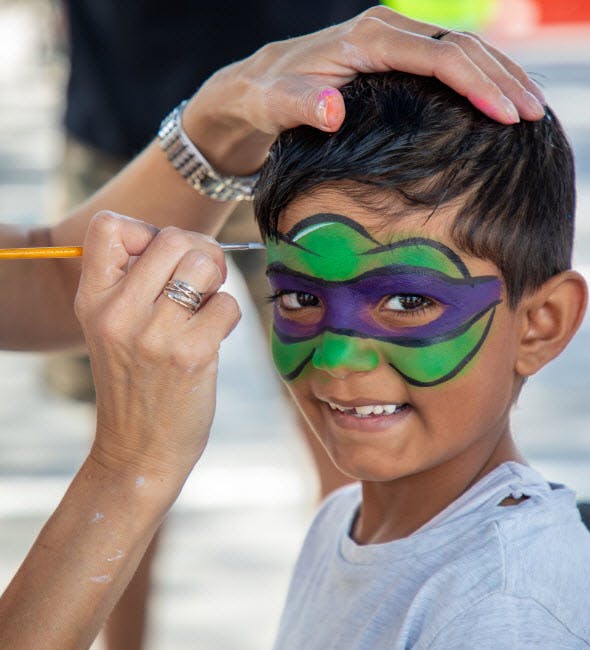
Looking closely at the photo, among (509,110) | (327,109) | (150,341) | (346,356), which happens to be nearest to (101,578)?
(150,341)

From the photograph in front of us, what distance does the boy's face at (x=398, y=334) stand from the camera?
1.52 meters

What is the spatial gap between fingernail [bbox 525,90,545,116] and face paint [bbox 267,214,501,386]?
0.66 feet

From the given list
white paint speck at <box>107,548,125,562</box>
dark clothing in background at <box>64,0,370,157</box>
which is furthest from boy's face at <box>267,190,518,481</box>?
dark clothing in background at <box>64,0,370,157</box>

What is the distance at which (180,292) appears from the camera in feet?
4.49

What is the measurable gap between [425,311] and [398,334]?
0.04m

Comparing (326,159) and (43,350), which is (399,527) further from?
(43,350)

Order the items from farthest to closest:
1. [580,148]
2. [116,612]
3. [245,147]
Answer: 1. [580,148]
2. [116,612]
3. [245,147]

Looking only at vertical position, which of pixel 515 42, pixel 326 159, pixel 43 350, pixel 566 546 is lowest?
pixel 515 42

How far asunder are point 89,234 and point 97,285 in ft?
0.22

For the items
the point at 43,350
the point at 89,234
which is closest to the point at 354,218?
the point at 89,234

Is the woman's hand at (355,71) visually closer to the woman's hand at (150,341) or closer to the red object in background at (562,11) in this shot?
the woman's hand at (150,341)

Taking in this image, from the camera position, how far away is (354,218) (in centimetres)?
154

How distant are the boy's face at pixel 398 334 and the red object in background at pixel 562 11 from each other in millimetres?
11059

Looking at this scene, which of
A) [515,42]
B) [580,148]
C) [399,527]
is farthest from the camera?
[515,42]
